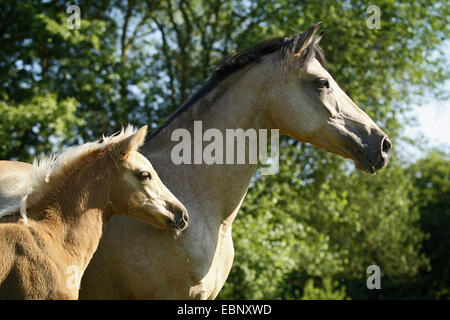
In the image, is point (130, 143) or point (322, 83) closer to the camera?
point (130, 143)

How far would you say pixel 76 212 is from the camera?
161 inches

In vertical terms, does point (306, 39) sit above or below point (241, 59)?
above

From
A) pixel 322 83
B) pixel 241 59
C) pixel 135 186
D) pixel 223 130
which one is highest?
pixel 241 59

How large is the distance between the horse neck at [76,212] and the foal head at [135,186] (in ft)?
0.25

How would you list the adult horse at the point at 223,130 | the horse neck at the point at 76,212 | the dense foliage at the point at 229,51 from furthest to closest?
the dense foliage at the point at 229,51, the adult horse at the point at 223,130, the horse neck at the point at 76,212

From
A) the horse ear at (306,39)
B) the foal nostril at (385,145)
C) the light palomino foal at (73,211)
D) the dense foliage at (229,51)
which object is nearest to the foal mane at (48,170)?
the light palomino foal at (73,211)

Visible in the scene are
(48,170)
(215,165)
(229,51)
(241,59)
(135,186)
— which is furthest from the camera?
(229,51)

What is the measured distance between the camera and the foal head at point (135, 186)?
421 cm

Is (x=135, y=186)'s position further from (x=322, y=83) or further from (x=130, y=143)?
(x=322, y=83)

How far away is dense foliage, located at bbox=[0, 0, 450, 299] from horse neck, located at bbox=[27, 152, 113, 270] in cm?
621

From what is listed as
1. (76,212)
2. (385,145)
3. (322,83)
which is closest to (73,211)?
(76,212)

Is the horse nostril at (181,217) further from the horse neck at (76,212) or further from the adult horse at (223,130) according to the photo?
the horse neck at (76,212)

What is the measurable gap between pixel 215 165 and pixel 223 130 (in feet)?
0.89

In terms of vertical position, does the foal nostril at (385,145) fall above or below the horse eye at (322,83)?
below
